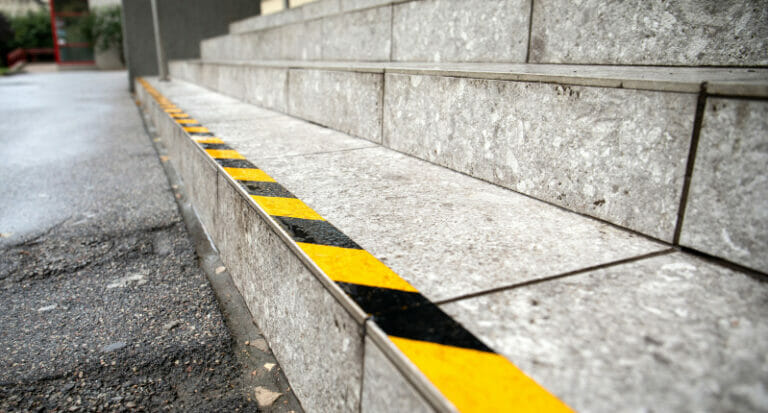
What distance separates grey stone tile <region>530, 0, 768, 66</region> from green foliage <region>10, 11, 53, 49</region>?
5094 centimetres

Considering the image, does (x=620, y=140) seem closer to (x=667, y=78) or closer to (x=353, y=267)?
(x=667, y=78)

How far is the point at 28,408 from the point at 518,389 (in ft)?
4.80

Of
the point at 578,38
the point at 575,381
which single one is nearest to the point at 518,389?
the point at 575,381

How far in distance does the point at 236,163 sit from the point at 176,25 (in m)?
12.7

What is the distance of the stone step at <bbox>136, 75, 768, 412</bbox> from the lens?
0.95 meters

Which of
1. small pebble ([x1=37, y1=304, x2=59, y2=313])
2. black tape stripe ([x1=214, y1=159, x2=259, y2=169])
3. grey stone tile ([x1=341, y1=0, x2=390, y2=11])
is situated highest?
grey stone tile ([x1=341, y1=0, x2=390, y2=11])

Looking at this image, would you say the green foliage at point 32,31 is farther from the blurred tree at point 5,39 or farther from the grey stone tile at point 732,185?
the grey stone tile at point 732,185

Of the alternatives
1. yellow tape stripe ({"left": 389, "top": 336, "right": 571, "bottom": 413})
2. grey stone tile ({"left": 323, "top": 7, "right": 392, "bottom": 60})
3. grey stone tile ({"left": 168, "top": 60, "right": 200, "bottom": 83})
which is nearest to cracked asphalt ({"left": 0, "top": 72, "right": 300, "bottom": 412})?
yellow tape stripe ({"left": 389, "top": 336, "right": 571, "bottom": 413})

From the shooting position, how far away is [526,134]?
2.10 metres

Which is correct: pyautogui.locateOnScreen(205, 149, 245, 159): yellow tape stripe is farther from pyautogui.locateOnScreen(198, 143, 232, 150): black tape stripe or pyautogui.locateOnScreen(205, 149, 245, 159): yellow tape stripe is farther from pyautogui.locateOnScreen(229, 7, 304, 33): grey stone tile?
pyautogui.locateOnScreen(229, 7, 304, 33): grey stone tile

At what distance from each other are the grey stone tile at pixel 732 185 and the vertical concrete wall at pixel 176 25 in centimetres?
1320

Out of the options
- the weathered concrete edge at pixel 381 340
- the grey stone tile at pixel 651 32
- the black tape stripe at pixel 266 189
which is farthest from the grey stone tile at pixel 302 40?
the weathered concrete edge at pixel 381 340

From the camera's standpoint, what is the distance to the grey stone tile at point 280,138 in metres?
3.17

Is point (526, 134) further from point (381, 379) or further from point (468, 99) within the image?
point (381, 379)
